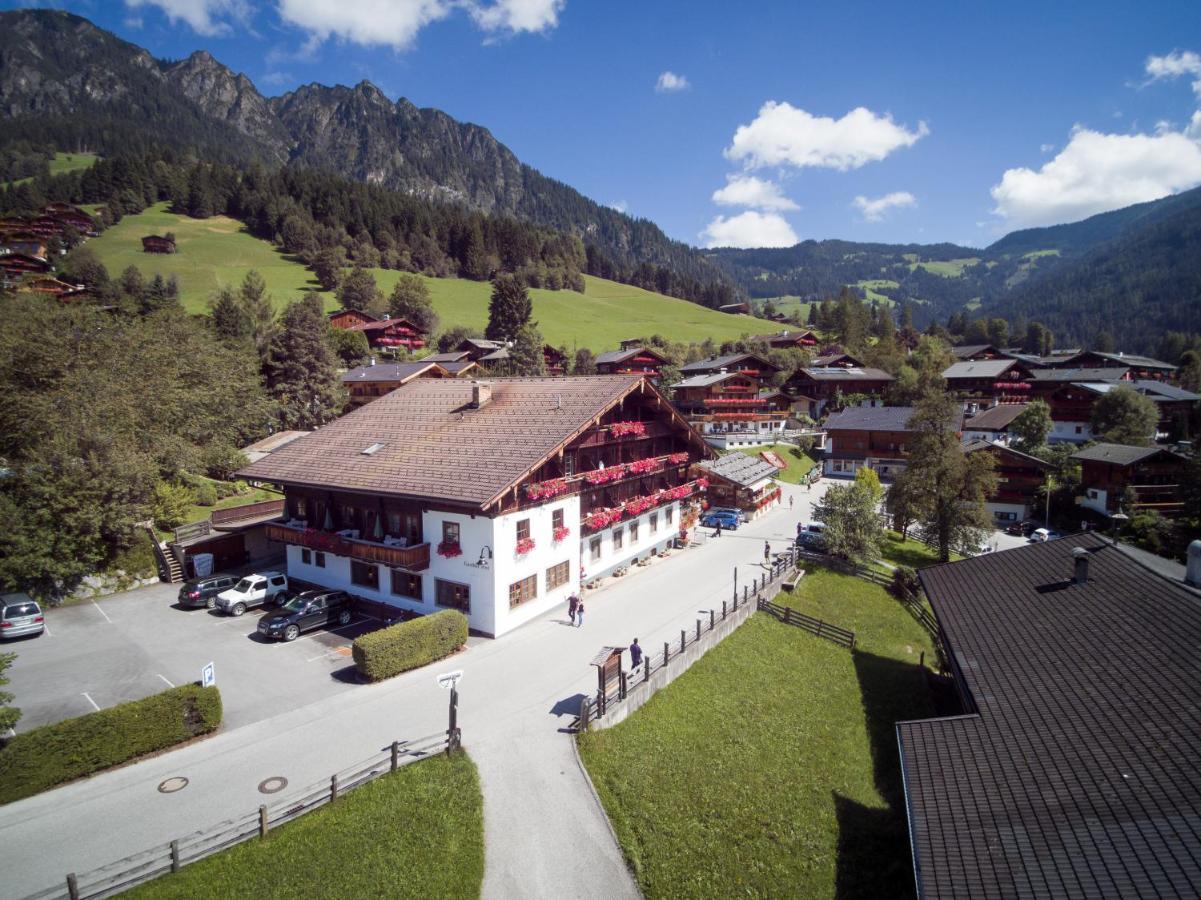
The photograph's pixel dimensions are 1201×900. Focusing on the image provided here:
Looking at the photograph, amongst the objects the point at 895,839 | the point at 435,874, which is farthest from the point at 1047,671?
the point at 435,874

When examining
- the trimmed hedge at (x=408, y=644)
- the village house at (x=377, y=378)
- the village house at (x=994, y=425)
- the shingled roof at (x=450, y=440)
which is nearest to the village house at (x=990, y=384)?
the village house at (x=994, y=425)

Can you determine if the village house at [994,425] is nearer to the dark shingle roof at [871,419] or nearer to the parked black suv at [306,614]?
the dark shingle roof at [871,419]

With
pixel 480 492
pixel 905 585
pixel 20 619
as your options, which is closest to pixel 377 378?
pixel 20 619

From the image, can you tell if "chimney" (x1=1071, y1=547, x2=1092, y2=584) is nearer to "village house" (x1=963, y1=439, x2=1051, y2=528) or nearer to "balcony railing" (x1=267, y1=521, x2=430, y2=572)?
"balcony railing" (x1=267, y1=521, x2=430, y2=572)

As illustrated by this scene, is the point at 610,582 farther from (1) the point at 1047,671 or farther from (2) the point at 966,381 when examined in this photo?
(2) the point at 966,381

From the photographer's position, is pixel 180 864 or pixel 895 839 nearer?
pixel 180 864

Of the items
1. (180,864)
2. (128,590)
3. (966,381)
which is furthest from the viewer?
(966,381)
